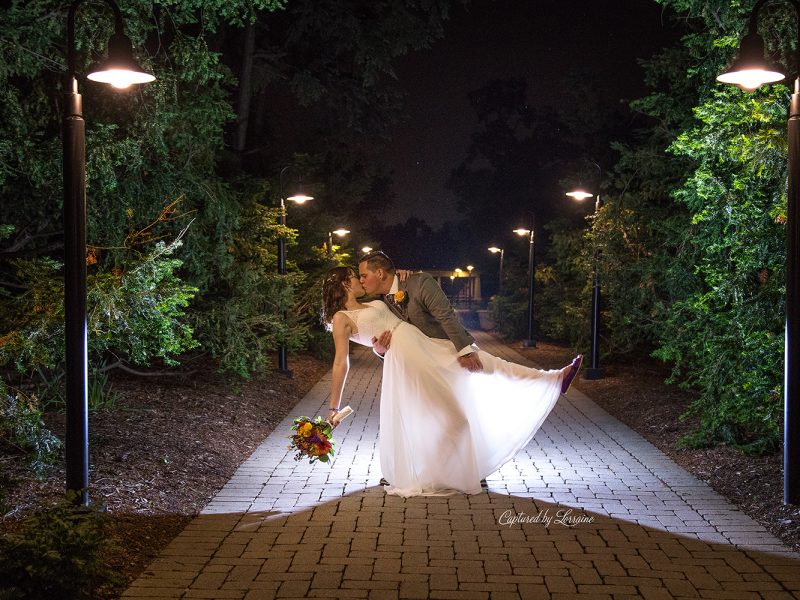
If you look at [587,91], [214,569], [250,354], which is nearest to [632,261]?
[250,354]

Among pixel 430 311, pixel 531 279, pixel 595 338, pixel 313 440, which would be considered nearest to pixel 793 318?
pixel 430 311

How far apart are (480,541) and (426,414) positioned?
1.62m

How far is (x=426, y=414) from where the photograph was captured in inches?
305

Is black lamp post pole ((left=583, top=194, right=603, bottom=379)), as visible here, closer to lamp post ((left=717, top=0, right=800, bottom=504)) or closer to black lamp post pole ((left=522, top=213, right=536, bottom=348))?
black lamp post pole ((left=522, top=213, right=536, bottom=348))

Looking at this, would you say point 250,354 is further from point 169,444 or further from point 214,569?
point 214,569

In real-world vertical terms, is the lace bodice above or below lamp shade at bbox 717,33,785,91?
below

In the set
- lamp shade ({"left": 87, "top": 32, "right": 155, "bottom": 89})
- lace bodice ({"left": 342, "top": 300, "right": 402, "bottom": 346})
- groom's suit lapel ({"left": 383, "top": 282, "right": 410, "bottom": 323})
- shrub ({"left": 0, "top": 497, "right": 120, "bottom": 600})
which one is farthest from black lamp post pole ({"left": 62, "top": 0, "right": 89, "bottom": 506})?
groom's suit lapel ({"left": 383, "top": 282, "right": 410, "bottom": 323})

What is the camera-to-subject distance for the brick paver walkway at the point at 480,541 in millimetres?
5391

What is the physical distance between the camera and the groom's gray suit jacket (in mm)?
7781

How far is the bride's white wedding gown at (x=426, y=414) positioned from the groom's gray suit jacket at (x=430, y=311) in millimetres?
Result: 158

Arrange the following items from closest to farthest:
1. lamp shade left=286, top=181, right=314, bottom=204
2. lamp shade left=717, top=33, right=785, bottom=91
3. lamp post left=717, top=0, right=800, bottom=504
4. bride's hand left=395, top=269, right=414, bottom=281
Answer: lamp shade left=717, top=33, right=785, bottom=91 < lamp post left=717, top=0, right=800, bottom=504 < bride's hand left=395, top=269, right=414, bottom=281 < lamp shade left=286, top=181, right=314, bottom=204

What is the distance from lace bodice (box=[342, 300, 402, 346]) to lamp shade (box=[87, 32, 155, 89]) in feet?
8.64

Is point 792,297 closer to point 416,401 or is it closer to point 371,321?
point 416,401

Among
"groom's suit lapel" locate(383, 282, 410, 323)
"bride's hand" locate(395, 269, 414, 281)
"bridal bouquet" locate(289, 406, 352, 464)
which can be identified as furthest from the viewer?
"bride's hand" locate(395, 269, 414, 281)
